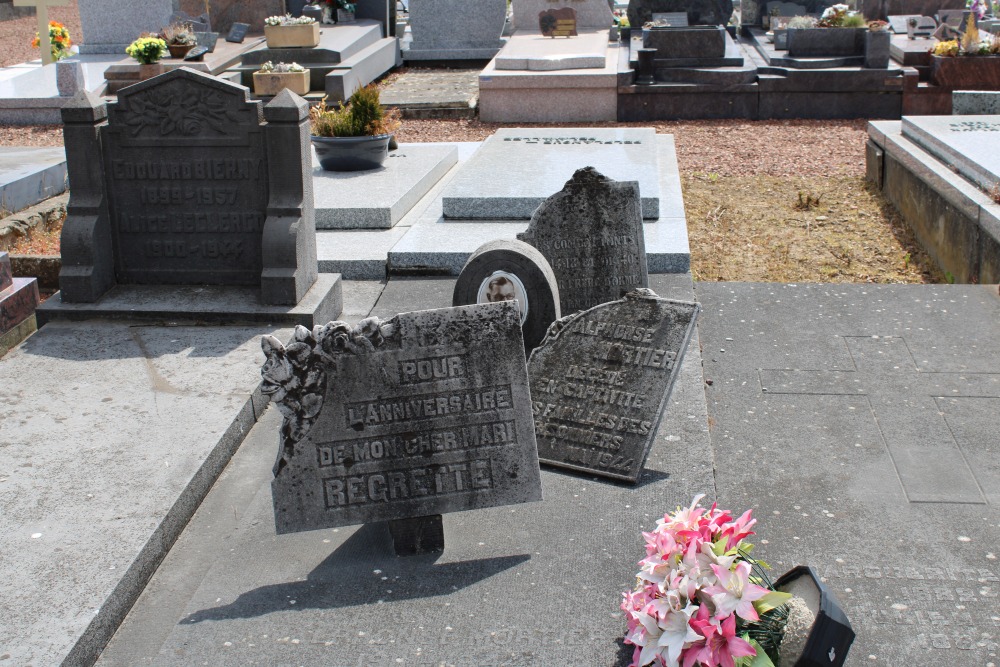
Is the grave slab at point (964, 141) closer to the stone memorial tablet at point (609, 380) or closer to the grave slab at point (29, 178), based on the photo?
the stone memorial tablet at point (609, 380)

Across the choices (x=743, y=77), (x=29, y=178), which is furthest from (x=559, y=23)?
(x=29, y=178)

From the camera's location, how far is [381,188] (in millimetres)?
8445

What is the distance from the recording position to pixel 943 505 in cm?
402

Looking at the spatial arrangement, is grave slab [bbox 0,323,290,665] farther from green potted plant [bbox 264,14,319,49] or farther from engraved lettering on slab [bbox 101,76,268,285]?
green potted plant [bbox 264,14,319,49]

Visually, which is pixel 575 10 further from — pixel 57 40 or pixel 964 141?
pixel 964 141

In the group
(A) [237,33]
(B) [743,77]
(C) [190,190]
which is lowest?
(C) [190,190]

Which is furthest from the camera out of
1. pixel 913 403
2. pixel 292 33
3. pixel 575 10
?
pixel 575 10

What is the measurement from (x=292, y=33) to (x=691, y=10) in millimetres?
6406

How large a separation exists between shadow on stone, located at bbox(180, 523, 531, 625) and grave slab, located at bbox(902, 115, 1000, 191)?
18.8 ft

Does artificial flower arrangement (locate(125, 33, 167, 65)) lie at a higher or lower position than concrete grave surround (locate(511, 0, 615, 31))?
lower

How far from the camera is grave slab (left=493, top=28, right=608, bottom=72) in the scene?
14.3 metres

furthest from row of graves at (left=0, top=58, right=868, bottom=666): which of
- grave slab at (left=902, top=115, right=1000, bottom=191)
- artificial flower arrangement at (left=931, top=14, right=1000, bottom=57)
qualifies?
artificial flower arrangement at (left=931, top=14, right=1000, bottom=57)

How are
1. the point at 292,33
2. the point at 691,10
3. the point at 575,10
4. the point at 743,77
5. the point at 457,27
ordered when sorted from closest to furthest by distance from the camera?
the point at 743,77 → the point at 292,33 → the point at 691,10 → the point at 457,27 → the point at 575,10

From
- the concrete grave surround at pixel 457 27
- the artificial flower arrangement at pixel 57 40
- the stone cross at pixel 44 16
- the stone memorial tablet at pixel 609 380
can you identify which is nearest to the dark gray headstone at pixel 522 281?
the stone memorial tablet at pixel 609 380
